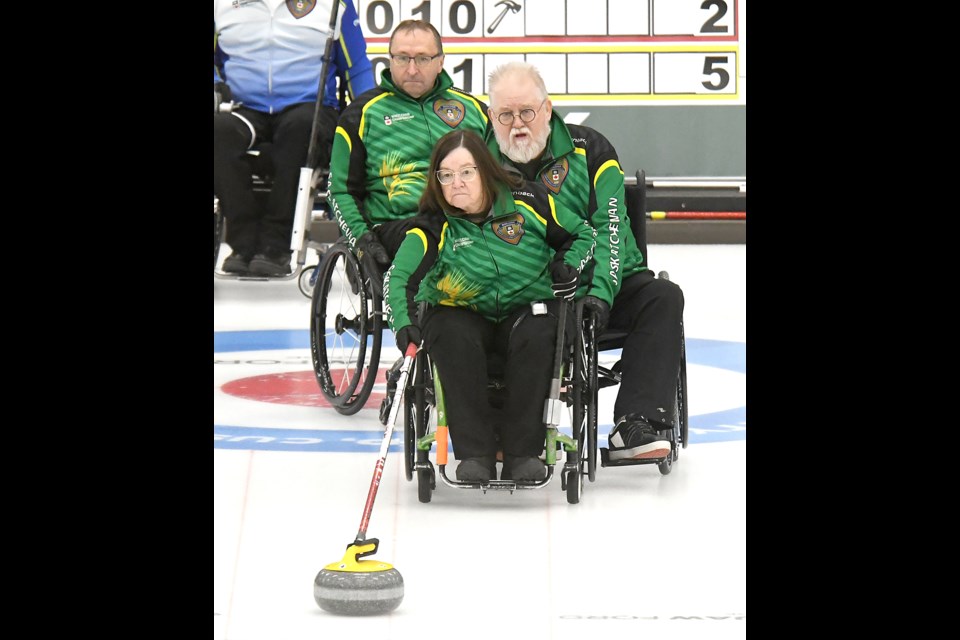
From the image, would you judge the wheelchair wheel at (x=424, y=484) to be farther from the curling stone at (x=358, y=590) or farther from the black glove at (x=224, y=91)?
the black glove at (x=224, y=91)

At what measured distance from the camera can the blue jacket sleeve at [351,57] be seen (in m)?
6.04

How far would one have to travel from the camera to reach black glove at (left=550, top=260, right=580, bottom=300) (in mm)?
3518

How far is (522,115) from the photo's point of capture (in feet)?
12.1

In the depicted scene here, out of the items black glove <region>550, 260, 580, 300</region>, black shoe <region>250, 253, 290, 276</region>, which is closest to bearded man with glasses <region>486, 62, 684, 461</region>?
black glove <region>550, 260, 580, 300</region>

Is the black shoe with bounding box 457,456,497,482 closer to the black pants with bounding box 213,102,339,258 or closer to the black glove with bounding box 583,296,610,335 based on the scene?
the black glove with bounding box 583,296,610,335

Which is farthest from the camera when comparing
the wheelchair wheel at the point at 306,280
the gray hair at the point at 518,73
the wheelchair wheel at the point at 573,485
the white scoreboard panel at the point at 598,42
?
the white scoreboard panel at the point at 598,42

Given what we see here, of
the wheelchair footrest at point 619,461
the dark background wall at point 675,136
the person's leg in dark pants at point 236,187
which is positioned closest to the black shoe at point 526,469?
the wheelchair footrest at point 619,461

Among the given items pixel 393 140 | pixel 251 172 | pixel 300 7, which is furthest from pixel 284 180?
pixel 393 140

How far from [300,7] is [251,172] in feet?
2.38

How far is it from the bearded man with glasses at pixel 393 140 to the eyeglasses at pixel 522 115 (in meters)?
0.71
